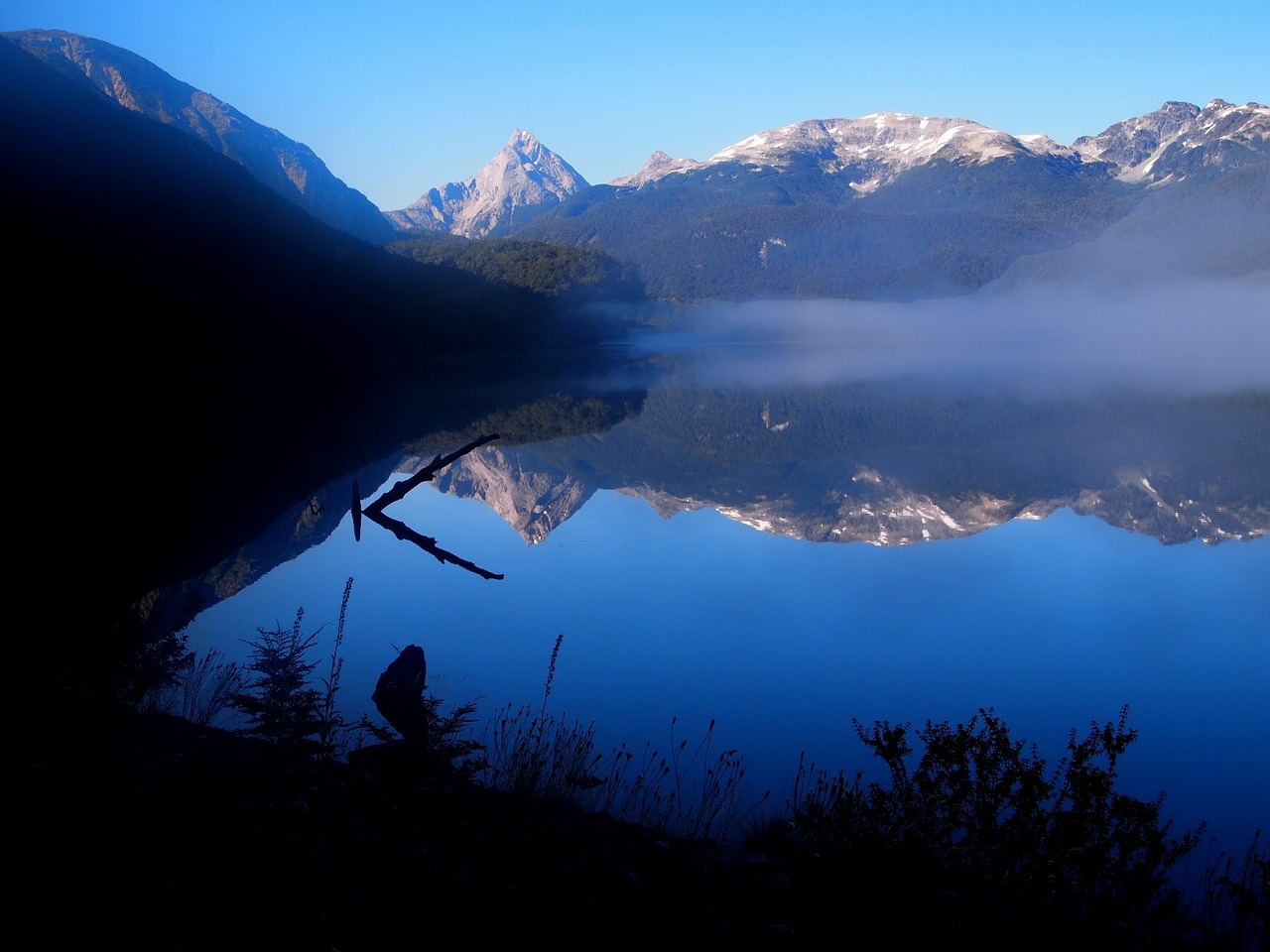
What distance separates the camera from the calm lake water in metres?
7.67

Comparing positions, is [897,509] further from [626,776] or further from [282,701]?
[282,701]

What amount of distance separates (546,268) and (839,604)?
3656 inches

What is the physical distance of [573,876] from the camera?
4.58 meters

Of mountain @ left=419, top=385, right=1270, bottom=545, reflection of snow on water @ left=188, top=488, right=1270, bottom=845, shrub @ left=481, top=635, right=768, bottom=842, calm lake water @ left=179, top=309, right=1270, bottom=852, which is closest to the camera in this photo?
shrub @ left=481, top=635, right=768, bottom=842

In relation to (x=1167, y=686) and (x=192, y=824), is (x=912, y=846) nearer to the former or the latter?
(x=192, y=824)

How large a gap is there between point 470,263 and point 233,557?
330ft

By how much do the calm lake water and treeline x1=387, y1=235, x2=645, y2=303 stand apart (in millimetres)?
74280

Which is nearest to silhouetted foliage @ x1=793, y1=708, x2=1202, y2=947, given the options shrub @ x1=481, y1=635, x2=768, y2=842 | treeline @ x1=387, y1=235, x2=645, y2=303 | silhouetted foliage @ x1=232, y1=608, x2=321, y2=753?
shrub @ x1=481, y1=635, x2=768, y2=842

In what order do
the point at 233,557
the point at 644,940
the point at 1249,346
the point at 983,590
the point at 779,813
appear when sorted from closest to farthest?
the point at 644,940 < the point at 779,813 < the point at 983,590 < the point at 233,557 < the point at 1249,346

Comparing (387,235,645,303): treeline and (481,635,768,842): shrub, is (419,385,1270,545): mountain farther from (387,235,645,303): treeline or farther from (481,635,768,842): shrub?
(387,235,645,303): treeline

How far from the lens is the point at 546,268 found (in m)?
100

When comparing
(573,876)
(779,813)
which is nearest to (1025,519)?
(779,813)

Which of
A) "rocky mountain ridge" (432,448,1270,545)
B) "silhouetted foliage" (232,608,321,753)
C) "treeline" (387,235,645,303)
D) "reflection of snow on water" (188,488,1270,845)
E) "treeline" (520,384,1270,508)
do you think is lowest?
"silhouetted foliage" (232,608,321,753)

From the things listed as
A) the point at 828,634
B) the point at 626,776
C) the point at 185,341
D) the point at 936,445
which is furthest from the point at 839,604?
the point at 185,341
